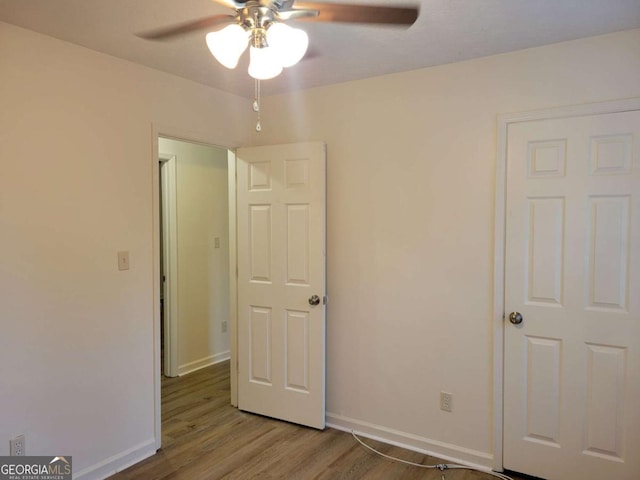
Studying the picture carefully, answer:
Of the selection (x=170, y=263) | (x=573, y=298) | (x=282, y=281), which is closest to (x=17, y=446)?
(x=282, y=281)

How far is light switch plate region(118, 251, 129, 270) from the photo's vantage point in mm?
2545

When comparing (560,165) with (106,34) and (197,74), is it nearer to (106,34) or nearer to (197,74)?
(197,74)

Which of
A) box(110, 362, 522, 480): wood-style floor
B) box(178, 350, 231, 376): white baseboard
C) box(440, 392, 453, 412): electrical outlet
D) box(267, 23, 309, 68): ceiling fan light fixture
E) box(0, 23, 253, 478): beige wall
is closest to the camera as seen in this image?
box(267, 23, 309, 68): ceiling fan light fixture

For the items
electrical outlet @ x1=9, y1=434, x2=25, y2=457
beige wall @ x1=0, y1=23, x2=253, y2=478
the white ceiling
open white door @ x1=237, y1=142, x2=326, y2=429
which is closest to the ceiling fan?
the white ceiling

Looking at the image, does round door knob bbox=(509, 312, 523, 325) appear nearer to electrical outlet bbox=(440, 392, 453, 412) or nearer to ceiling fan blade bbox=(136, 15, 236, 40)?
electrical outlet bbox=(440, 392, 453, 412)

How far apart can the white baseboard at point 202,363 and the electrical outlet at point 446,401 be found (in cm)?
255

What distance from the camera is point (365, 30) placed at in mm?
2127

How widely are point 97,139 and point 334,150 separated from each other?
1510 millimetres

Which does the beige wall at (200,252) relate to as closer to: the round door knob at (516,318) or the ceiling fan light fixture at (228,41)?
the ceiling fan light fixture at (228,41)

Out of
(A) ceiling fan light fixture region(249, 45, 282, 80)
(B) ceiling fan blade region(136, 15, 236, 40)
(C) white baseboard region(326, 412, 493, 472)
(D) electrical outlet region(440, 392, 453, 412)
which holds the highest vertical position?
(B) ceiling fan blade region(136, 15, 236, 40)

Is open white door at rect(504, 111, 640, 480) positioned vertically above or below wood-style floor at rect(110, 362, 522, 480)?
above

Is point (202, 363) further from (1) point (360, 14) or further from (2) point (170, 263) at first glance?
(1) point (360, 14)

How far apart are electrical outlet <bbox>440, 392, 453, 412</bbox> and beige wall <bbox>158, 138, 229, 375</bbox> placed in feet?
8.34

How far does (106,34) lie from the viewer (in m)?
2.19
